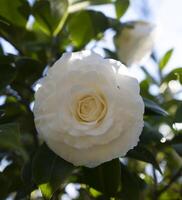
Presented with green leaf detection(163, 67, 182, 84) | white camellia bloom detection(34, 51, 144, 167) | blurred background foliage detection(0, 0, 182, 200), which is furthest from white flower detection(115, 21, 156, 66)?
white camellia bloom detection(34, 51, 144, 167)

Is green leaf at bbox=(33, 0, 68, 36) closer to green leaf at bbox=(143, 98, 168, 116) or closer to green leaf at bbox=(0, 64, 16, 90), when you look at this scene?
green leaf at bbox=(0, 64, 16, 90)

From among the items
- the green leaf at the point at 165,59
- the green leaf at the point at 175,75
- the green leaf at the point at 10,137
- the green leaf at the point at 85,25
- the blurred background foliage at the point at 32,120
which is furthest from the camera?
the green leaf at the point at 165,59

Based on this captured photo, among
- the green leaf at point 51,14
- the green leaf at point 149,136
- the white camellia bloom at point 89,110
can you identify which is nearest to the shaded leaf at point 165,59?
the green leaf at point 51,14

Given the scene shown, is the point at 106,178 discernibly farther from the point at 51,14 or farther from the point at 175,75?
the point at 51,14

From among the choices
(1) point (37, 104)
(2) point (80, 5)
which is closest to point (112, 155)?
(1) point (37, 104)

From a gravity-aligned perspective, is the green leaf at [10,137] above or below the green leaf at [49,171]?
above

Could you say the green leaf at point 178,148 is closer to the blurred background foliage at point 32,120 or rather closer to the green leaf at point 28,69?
the blurred background foliage at point 32,120

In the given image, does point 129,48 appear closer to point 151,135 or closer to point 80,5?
point 80,5
